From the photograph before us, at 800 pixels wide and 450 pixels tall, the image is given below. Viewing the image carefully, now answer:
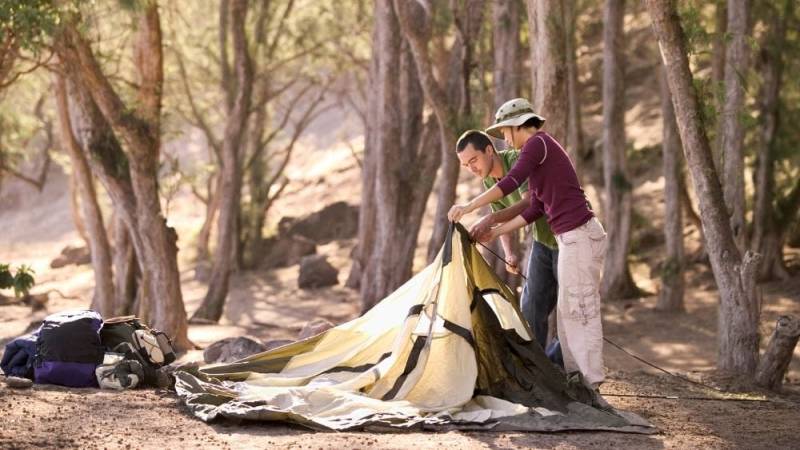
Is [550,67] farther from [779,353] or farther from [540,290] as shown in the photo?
[540,290]

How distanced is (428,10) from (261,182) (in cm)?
1762

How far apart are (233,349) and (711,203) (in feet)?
14.7

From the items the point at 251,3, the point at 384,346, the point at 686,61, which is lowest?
the point at 384,346

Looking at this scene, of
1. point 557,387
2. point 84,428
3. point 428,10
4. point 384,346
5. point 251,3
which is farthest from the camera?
point 251,3

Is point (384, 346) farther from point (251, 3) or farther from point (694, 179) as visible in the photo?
point (251, 3)

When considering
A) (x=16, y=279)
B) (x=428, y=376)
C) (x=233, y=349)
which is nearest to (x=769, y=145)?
(x=233, y=349)

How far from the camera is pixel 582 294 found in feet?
23.6

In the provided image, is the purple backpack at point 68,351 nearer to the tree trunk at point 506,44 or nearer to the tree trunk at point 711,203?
the tree trunk at point 711,203

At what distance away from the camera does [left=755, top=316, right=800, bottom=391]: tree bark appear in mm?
9375

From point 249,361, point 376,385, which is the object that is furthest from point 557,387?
point 249,361

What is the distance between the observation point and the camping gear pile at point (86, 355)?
300 inches

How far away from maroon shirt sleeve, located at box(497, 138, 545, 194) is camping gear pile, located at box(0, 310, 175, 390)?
2.75m

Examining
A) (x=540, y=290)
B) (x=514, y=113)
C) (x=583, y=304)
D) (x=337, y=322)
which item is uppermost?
(x=514, y=113)

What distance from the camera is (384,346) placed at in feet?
25.5
